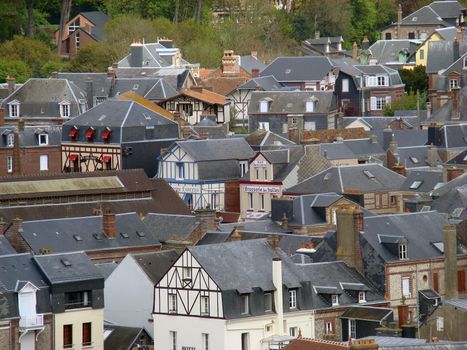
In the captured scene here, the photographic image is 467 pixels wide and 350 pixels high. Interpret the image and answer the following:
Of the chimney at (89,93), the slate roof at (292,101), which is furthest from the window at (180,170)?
the chimney at (89,93)

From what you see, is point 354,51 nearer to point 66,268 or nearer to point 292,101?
point 292,101

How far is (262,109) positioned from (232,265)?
57.4 meters

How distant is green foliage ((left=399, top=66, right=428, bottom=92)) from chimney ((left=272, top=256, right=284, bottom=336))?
67547mm

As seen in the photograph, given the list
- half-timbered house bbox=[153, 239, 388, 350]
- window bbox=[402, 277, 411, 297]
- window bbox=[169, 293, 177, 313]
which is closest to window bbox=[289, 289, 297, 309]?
half-timbered house bbox=[153, 239, 388, 350]

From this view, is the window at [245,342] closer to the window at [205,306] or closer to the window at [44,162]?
the window at [205,306]

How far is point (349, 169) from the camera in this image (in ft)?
304

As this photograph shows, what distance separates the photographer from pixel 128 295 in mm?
71375

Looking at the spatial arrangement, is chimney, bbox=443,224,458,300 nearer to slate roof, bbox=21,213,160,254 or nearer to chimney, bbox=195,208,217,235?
chimney, bbox=195,208,217,235

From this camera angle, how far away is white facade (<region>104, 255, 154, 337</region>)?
232ft

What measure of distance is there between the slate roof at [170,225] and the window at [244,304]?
16056mm

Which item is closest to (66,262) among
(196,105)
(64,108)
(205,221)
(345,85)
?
(205,221)

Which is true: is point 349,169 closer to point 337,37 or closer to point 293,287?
point 293,287

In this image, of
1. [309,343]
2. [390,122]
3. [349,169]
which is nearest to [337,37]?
[390,122]

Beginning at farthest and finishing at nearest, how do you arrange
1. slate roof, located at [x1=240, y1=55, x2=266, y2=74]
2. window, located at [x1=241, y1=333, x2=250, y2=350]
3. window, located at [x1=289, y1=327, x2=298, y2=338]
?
slate roof, located at [x1=240, y1=55, x2=266, y2=74], window, located at [x1=289, y1=327, x2=298, y2=338], window, located at [x1=241, y1=333, x2=250, y2=350]
